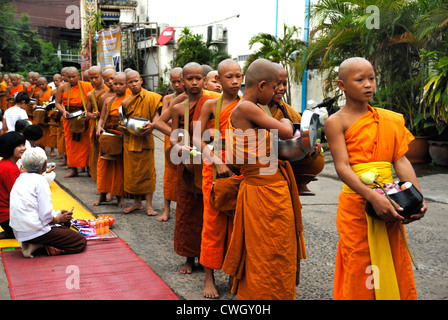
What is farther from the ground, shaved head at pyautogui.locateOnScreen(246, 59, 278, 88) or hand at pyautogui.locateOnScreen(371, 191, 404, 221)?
shaved head at pyautogui.locateOnScreen(246, 59, 278, 88)

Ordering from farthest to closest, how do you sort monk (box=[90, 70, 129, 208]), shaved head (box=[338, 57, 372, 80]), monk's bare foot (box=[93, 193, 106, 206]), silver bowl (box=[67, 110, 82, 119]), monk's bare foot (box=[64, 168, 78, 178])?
monk's bare foot (box=[64, 168, 78, 178]) < silver bowl (box=[67, 110, 82, 119]) < monk's bare foot (box=[93, 193, 106, 206]) < monk (box=[90, 70, 129, 208]) < shaved head (box=[338, 57, 372, 80])

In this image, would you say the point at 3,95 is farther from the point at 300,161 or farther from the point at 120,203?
the point at 300,161

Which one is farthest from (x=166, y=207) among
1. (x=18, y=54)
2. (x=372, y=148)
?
(x=18, y=54)

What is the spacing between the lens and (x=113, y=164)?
707 centimetres

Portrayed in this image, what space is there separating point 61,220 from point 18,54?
36536 mm

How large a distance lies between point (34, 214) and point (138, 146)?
204 cm

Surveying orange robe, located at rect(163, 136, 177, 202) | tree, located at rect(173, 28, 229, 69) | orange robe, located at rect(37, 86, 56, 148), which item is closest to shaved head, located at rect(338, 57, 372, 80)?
orange robe, located at rect(163, 136, 177, 202)

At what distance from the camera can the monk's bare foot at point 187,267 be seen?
14.6ft

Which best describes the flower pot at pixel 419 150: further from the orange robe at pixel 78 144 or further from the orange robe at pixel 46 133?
the orange robe at pixel 46 133

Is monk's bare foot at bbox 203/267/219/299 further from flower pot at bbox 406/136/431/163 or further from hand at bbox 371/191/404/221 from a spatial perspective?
flower pot at bbox 406/136/431/163

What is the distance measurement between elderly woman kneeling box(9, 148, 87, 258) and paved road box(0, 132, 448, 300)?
465mm

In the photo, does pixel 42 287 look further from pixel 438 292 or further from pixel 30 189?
pixel 438 292

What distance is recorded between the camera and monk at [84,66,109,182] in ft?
26.0

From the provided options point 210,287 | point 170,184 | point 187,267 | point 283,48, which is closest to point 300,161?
point 210,287
